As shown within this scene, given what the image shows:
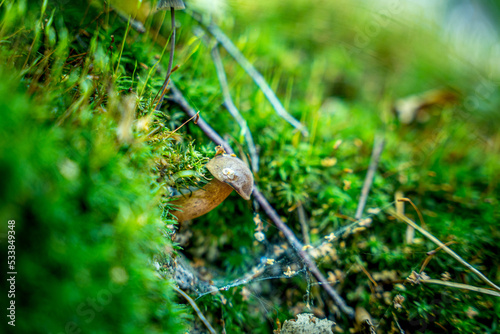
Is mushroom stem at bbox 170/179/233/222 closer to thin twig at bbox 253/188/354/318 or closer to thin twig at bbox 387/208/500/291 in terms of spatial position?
thin twig at bbox 253/188/354/318

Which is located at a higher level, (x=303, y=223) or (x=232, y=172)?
(x=232, y=172)

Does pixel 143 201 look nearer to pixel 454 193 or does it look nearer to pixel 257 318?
pixel 257 318

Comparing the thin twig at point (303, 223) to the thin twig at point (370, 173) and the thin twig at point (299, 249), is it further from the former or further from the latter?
the thin twig at point (370, 173)

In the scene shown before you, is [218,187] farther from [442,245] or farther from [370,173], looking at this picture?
[442,245]

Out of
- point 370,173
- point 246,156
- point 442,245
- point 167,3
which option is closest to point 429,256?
point 442,245

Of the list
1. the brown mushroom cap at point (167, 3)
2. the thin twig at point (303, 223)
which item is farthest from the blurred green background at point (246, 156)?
the brown mushroom cap at point (167, 3)

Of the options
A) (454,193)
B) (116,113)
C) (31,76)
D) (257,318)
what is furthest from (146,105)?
(454,193)
